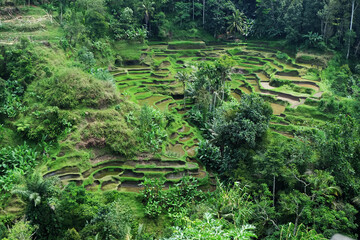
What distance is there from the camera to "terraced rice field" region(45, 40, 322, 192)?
17875 millimetres

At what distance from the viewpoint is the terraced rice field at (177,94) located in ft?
58.6

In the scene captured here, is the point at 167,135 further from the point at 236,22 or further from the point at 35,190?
the point at 236,22

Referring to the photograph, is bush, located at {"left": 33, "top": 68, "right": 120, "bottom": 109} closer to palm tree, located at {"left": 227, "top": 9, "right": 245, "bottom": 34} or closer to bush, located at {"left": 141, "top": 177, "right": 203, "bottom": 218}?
bush, located at {"left": 141, "top": 177, "right": 203, "bottom": 218}

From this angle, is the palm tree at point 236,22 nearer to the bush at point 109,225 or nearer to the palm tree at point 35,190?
the bush at point 109,225

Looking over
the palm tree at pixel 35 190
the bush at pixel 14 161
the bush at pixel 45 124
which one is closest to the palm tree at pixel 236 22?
the bush at pixel 45 124

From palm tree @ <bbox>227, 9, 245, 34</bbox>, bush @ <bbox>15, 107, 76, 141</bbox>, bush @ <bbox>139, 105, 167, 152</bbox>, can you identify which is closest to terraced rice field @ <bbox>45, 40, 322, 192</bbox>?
bush @ <bbox>139, 105, 167, 152</bbox>

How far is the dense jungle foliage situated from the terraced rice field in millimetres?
122

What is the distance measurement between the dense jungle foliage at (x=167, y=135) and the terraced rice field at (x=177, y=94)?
0.12 m

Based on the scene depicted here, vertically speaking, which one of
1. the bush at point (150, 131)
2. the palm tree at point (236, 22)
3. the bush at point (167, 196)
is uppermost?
the palm tree at point (236, 22)

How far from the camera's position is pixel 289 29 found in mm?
38031

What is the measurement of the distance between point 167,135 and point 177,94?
8.60 meters

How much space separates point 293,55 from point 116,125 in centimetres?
2757

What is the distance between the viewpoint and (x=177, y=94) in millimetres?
29922

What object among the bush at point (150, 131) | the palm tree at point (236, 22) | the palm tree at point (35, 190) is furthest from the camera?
the palm tree at point (236, 22)
